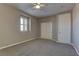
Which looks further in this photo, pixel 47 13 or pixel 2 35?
pixel 2 35

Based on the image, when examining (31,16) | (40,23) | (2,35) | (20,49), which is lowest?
(20,49)

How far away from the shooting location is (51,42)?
7.37 ft

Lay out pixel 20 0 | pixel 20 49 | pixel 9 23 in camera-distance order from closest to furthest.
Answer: pixel 20 0
pixel 20 49
pixel 9 23

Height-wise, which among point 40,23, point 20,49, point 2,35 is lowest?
point 20,49

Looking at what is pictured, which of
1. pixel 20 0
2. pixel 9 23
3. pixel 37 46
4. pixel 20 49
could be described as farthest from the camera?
pixel 9 23

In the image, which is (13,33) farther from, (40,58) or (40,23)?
(40,58)

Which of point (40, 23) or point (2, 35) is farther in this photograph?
point (2, 35)

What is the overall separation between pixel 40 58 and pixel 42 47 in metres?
1.03

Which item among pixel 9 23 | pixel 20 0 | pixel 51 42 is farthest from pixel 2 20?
pixel 20 0

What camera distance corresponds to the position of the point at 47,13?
6.81 feet

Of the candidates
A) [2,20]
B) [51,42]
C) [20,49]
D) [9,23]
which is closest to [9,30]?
[9,23]

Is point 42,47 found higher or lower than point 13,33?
lower

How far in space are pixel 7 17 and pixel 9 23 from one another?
191 millimetres

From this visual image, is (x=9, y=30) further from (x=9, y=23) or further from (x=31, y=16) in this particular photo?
(x=31, y=16)
